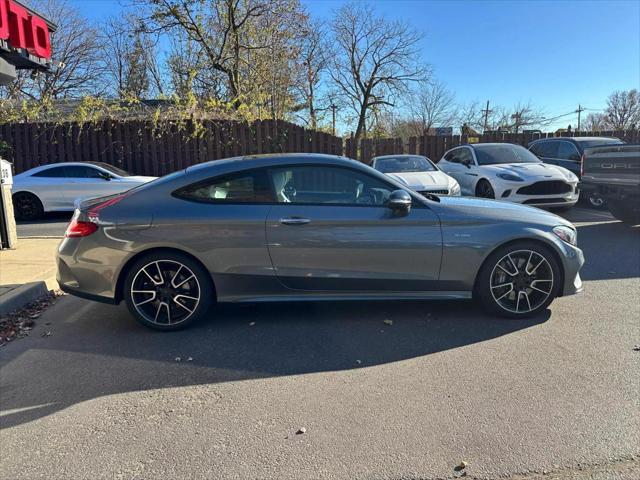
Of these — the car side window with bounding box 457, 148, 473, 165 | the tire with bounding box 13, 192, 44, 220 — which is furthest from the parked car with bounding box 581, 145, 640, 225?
the tire with bounding box 13, 192, 44, 220

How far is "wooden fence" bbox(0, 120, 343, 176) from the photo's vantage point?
50.0ft

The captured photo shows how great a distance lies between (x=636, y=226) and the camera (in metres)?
9.05

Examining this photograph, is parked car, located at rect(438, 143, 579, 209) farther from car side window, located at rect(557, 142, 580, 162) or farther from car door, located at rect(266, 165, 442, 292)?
car door, located at rect(266, 165, 442, 292)

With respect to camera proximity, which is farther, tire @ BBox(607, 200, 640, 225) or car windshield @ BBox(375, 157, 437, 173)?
car windshield @ BBox(375, 157, 437, 173)

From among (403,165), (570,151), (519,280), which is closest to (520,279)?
(519,280)

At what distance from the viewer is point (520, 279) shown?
4332 millimetres

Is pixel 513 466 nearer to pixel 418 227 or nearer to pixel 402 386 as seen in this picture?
pixel 402 386

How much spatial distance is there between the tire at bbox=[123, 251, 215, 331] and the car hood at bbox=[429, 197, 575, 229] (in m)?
2.21

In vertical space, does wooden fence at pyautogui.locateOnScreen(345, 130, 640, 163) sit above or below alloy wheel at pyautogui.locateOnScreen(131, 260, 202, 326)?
above

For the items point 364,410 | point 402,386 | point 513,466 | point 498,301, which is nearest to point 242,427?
point 364,410

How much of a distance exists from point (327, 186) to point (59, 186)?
9.34 metres

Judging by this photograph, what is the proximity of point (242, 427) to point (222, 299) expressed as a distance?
1591 millimetres

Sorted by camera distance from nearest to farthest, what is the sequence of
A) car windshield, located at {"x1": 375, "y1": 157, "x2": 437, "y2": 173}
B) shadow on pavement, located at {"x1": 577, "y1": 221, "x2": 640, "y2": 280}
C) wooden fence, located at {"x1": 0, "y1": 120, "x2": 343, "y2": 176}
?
shadow on pavement, located at {"x1": 577, "y1": 221, "x2": 640, "y2": 280} → car windshield, located at {"x1": 375, "y1": 157, "x2": 437, "y2": 173} → wooden fence, located at {"x1": 0, "y1": 120, "x2": 343, "y2": 176}

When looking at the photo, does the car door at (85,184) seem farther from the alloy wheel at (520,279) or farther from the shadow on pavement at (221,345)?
the alloy wheel at (520,279)
